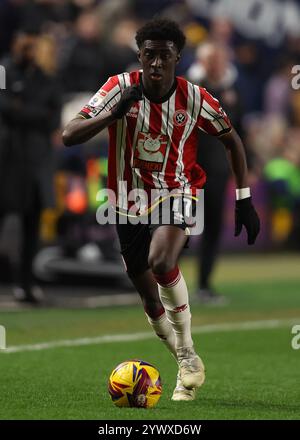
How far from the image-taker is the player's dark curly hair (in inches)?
285

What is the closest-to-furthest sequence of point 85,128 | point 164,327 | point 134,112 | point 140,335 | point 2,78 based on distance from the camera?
point 85,128 < point 134,112 < point 164,327 < point 140,335 < point 2,78

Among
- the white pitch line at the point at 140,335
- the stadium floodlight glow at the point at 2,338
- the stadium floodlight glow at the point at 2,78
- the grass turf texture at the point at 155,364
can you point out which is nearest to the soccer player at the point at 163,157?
the grass turf texture at the point at 155,364

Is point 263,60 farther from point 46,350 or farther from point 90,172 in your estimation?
point 46,350

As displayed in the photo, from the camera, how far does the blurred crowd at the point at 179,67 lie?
1300 cm

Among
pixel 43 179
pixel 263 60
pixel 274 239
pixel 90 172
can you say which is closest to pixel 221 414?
pixel 43 179

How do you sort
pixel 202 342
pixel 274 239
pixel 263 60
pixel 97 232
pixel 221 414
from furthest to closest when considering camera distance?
pixel 263 60 < pixel 274 239 < pixel 97 232 < pixel 202 342 < pixel 221 414

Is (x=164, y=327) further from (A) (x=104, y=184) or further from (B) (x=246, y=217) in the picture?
(A) (x=104, y=184)

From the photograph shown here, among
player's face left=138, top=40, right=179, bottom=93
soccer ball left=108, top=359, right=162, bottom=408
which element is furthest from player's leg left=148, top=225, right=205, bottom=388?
player's face left=138, top=40, right=179, bottom=93

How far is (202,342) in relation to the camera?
10.5 metres

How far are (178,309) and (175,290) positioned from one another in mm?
130

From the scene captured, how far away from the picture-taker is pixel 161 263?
7168 millimetres

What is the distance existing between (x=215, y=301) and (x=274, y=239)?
21.4ft

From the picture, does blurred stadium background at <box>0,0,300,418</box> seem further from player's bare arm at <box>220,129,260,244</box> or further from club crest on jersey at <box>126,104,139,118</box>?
club crest on jersey at <box>126,104,139,118</box>

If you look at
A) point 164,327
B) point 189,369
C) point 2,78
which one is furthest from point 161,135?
point 2,78
